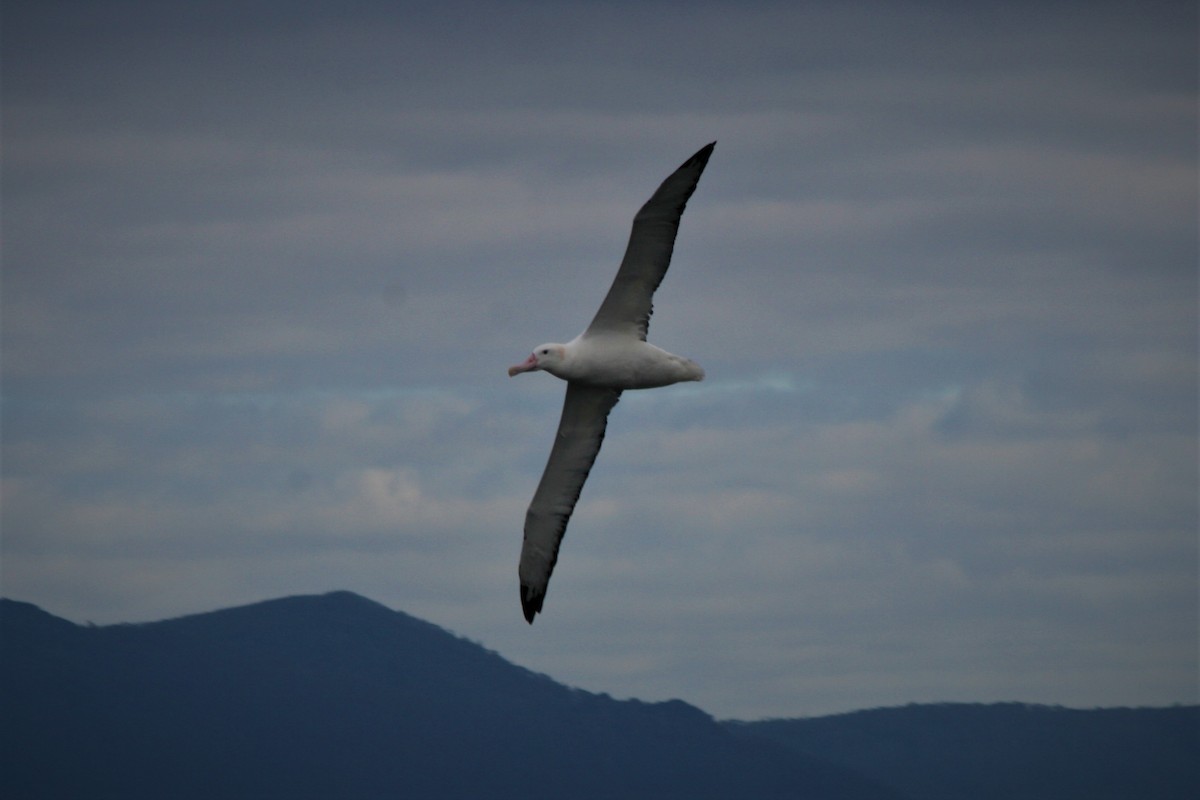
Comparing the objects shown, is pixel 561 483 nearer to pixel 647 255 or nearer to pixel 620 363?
pixel 620 363

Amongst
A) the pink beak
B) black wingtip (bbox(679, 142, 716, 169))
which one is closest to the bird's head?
the pink beak

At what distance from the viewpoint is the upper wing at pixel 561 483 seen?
36000 mm

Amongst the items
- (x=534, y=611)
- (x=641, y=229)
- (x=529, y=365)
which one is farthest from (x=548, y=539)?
(x=641, y=229)

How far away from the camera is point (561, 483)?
120ft

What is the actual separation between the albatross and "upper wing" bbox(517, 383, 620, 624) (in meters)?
0.02

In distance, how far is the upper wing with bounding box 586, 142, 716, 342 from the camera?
31.9 m

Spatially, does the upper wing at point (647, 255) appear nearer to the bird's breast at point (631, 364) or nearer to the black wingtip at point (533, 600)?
the bird's breast at point (631, 364)

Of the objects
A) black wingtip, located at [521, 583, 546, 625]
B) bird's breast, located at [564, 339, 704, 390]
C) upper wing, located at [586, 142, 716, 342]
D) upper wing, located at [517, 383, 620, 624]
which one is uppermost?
upper wing, located at [586, 142, 716, 342]

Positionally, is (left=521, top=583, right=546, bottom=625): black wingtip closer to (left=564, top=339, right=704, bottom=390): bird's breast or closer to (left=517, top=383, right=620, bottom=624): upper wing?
(left=517, top=383, right=620, bottom=624): upper wing

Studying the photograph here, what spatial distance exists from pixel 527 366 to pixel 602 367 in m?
1.29

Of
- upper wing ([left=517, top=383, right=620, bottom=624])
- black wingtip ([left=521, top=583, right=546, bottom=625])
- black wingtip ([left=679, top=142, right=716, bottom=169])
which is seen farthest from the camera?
black wingtip ([left=521, top=583, right=546, bottom=625])

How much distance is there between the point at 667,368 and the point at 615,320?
3.96 ft

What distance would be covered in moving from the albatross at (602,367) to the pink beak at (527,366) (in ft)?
0.06

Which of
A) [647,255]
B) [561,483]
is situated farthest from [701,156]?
[561,483]
